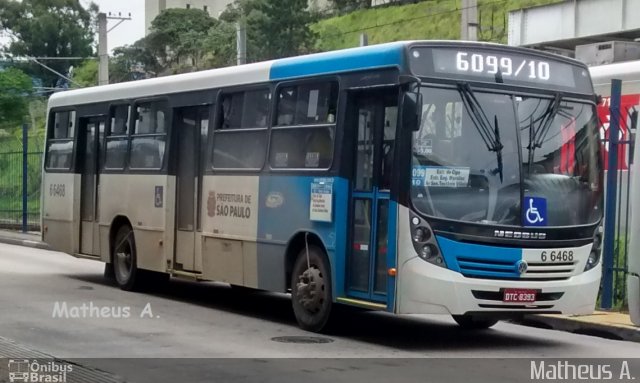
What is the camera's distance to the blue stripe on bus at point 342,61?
38.0ft

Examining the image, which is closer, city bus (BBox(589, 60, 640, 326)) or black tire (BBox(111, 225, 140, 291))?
city bus (BBox(589, 60, 640, 326))

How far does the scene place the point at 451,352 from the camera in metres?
11.6

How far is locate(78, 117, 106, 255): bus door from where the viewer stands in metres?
18.4

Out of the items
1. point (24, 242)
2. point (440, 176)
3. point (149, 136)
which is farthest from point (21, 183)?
point (440, 176)

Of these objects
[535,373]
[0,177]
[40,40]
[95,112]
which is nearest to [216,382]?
[535,373]

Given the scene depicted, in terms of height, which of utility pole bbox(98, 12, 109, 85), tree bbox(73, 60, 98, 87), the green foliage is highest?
the green foliage

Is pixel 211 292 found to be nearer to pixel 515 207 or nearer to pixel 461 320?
pixel 461 320

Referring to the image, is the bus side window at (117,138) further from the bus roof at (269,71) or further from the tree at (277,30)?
the tree at (277,30)

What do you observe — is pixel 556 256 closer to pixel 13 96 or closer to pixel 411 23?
pixel 13 96

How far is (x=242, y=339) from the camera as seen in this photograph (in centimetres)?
1228

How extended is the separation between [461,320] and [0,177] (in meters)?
24.7

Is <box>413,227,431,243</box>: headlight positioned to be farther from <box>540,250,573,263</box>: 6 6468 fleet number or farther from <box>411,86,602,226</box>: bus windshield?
<box>540,250,573,263</box>: 6 6468 fleet number

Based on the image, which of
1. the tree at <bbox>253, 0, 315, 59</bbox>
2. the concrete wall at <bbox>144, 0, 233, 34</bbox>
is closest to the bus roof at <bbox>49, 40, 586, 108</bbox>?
the tree at <bbox>253, 0, 315, 59</bbox>

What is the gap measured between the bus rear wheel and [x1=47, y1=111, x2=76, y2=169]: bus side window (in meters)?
2.30
